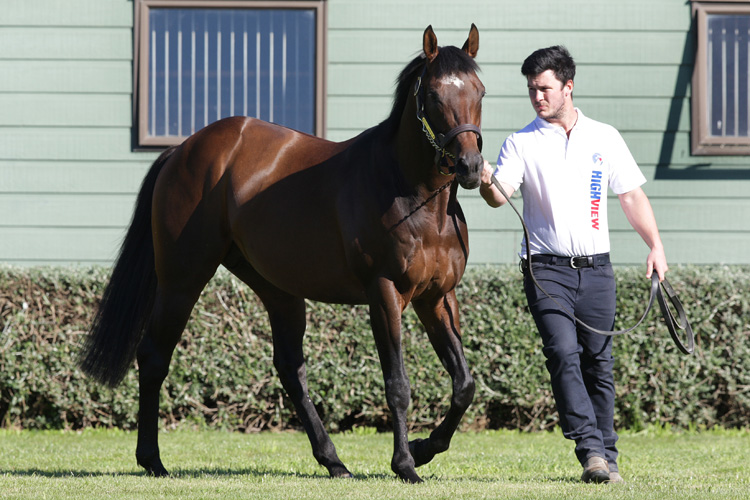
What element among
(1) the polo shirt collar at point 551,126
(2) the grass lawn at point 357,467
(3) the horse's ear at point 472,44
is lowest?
(2) the grass lawn at point 357,467

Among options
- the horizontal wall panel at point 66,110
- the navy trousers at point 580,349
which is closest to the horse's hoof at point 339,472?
the navy trousers at point 580,349

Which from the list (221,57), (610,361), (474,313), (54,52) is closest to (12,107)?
(54,52)

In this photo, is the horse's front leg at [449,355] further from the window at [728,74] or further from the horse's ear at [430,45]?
the window at [728,74]

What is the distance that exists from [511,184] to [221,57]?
401 cm

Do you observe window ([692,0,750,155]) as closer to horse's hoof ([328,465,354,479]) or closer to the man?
the man

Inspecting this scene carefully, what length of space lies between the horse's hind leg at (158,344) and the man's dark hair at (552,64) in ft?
6.92

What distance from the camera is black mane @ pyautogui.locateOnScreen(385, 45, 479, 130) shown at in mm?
4109

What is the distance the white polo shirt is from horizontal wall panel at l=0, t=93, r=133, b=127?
4.05m

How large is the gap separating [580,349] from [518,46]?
3782 mm

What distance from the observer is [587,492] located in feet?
13.3

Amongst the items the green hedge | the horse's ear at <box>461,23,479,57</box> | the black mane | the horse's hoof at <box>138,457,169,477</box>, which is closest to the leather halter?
the black mane

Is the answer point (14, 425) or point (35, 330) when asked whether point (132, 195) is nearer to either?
point (35, 330)

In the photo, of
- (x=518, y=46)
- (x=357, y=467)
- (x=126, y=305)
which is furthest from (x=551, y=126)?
(x=518, y=46)

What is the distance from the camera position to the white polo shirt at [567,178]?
4484mm
